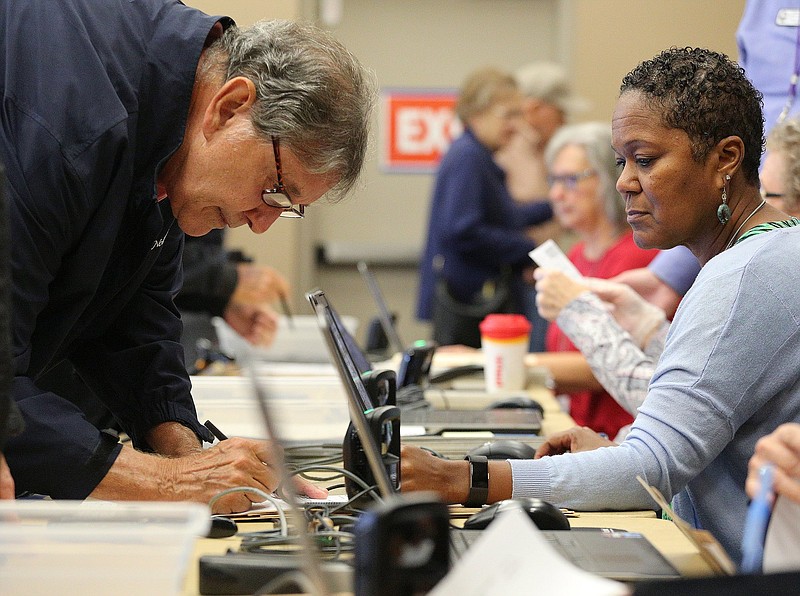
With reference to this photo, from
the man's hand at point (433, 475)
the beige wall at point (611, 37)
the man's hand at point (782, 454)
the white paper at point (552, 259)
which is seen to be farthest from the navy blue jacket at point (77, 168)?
the beige wall at point (611, 37)

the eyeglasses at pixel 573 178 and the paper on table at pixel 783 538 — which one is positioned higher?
the paper on table at pixel 783 538

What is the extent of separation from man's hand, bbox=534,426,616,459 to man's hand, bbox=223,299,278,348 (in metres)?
1.59

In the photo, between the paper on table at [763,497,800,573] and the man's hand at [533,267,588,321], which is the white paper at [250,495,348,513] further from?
the man's hand at [533,267,588,321]

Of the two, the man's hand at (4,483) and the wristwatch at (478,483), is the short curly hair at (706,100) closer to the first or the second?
the wristwatch at (478,483)

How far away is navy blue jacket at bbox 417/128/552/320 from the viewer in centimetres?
473

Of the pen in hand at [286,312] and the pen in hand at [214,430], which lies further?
the pen in hand at [286,312]

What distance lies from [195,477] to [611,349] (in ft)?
3.60

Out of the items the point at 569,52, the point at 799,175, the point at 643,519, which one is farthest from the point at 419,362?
the point at 569,52

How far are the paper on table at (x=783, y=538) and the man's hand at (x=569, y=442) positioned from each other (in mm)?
708

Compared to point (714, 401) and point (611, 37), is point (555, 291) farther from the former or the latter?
point (611, 37)

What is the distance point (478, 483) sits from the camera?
151 centimetres

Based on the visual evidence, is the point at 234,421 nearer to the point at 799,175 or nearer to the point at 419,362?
the point at 419,362

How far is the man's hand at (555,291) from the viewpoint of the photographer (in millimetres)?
2422

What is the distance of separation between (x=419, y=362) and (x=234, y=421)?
0.78 m
